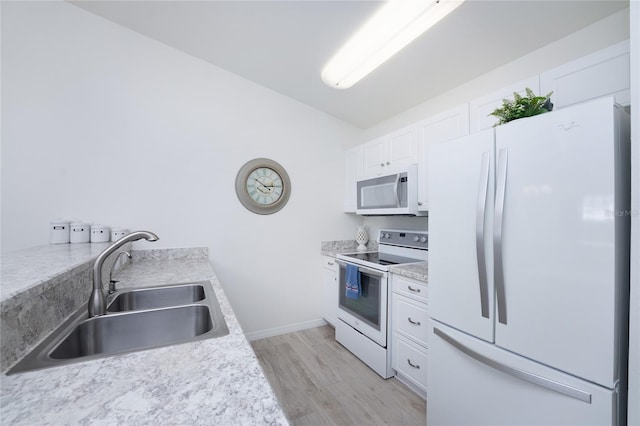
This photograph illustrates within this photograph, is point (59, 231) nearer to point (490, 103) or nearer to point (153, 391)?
point (153, 391)

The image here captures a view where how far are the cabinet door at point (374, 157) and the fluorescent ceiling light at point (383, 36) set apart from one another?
0.64 meters

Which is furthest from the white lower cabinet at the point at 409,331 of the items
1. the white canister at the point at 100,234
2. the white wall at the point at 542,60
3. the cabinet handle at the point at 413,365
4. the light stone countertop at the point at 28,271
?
the white canister at the point at 100,234

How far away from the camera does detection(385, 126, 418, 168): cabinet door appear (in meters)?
2.31

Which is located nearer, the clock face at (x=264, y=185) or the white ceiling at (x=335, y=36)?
the white ceiling at (x=335, y=36)

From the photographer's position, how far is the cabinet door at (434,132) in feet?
6.32

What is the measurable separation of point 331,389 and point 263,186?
1925 mm

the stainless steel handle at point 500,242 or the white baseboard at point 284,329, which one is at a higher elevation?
the stainless steel handle at point 500,242

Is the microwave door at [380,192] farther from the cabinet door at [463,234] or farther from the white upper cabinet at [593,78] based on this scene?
the white upper cabinet at [593,78]

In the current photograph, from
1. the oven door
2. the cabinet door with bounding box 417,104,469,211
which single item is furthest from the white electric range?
the cabinet door with bounding box 417,104,469,211

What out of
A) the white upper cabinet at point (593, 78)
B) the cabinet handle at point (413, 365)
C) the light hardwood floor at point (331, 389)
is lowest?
the light hardwood floor at point (331, 389)

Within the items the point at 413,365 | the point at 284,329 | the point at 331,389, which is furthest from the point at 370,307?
the point at 284,329

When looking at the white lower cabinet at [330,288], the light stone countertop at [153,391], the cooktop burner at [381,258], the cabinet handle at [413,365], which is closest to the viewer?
the light stone countertop at [153,391]

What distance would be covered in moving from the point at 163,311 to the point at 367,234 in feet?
8.04

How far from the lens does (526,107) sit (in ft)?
4.07
